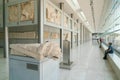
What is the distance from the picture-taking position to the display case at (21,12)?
5.84 meters

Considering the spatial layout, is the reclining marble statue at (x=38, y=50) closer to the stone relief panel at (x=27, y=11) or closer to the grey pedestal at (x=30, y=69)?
the grey pedestal at (x=30, y=69)

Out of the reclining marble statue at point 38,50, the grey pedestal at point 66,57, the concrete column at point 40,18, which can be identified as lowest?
the grey pedestal at point 66,57

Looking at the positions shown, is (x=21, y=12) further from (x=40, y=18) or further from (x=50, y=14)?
(x=50, y=14)

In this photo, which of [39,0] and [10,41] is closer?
[39,0]

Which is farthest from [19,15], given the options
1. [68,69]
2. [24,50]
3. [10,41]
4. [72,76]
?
[24,50]

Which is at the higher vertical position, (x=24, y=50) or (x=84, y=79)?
(x=24, y=50)

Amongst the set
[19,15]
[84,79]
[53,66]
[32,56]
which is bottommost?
[84,79]

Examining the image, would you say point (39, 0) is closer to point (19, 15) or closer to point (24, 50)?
point (19, 15)

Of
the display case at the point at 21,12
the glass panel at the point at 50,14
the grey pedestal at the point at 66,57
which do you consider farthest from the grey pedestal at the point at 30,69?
the glass panel at the point at 50,14

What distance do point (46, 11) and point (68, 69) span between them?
10.4 ft

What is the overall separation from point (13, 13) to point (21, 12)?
0.63 meters

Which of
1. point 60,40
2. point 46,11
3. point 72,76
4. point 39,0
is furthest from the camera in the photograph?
point 60,40

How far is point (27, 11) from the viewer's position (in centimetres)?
603

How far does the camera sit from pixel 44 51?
2.12m
